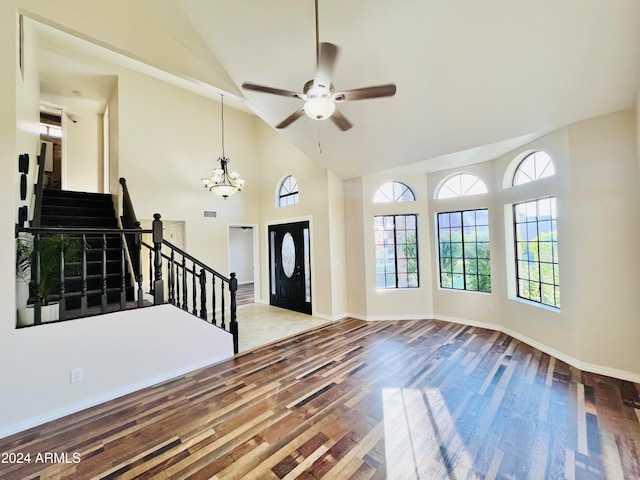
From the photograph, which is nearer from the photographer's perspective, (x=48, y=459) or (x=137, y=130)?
(x=48, y=459)

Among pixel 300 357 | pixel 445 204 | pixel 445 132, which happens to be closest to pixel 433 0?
pixel 445 132

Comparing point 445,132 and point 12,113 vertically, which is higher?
point 445,132

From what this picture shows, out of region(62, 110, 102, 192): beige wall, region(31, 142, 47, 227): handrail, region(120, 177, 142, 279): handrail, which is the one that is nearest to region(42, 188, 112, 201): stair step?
region(31, 142, 47, 227): handrail

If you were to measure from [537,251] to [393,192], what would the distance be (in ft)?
8.36

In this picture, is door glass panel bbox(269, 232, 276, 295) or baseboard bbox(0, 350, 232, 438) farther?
door glass panel bbox(269, 232, 276, 295)

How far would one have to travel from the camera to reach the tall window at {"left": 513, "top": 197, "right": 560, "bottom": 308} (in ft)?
12.1

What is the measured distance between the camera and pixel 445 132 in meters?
3.69

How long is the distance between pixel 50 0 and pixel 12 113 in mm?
1246

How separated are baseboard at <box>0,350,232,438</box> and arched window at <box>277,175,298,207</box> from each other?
396cm

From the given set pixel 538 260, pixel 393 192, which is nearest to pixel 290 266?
pixel 393 192

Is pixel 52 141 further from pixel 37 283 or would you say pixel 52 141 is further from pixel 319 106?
A: pixel 319 106

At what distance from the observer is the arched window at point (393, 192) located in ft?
17.8

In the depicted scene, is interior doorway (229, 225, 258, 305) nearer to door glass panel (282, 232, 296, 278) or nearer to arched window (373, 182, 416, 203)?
door glass panel (282, 232, 296, 278)

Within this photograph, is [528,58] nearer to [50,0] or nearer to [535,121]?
[535,121]
